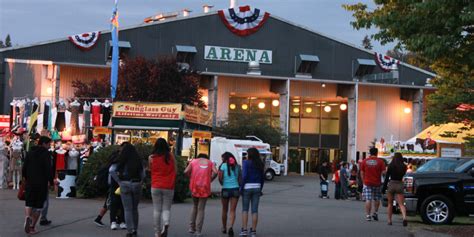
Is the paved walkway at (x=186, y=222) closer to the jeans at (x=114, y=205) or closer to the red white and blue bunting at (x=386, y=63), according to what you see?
the jeans at (x=114, y=205)

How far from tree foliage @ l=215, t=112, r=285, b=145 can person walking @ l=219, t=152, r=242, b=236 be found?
123ft

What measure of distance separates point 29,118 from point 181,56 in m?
25.2

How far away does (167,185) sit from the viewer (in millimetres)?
11555

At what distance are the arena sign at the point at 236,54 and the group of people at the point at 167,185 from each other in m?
42.5

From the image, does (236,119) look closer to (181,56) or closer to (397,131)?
(181,56)

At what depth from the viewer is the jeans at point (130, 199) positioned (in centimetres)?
1164

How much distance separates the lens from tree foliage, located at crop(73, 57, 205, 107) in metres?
46.2

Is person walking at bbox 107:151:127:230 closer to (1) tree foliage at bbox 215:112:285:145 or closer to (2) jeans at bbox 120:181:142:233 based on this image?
(2) jeans at bbox 120:181:142:233

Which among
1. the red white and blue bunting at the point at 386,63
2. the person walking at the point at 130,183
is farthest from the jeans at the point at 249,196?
the red white and blue bunting at the point at 386,63

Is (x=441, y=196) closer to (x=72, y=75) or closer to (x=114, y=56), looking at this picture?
(x=114, y=56)

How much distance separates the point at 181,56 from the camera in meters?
54.1

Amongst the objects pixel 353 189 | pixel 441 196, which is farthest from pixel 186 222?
pixel 353 189

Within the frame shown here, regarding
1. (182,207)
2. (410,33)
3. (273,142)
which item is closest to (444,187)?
(410,33)

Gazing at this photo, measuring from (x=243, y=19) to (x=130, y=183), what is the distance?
45.4 meters
